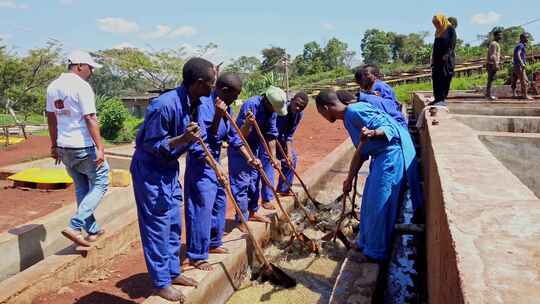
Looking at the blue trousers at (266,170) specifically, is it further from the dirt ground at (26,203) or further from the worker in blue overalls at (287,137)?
the dirt ground at (26,203)

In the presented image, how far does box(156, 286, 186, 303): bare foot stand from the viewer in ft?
9.60

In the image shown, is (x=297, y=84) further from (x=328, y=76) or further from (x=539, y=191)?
(x=539, y=191)

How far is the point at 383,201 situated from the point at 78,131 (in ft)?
8.97

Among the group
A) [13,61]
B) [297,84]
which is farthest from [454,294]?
[297,84]

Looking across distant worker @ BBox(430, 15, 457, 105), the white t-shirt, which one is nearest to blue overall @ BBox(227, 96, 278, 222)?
the white t-shirt

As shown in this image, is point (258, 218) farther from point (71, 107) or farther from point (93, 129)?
point (71, 107)

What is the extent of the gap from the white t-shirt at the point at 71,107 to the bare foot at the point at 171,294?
5.54 ft

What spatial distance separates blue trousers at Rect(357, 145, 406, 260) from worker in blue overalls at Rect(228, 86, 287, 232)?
4.36ft

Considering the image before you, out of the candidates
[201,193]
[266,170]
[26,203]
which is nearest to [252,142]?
[266,170]

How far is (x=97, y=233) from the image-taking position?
4.23 m

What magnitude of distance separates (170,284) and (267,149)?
6.60 ft

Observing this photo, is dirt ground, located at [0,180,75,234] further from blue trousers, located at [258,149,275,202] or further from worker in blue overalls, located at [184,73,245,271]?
worker in blue overalls, located at [184,73,245,271]

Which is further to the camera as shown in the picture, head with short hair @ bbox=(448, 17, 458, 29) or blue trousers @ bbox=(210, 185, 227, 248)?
head with short hair @ bbox=(448, 17, 458, 29)

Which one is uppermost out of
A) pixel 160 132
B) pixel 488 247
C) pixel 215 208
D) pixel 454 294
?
pixel 160 132
